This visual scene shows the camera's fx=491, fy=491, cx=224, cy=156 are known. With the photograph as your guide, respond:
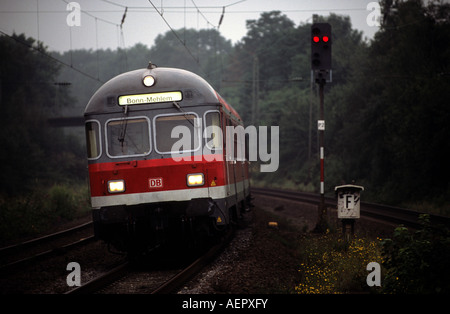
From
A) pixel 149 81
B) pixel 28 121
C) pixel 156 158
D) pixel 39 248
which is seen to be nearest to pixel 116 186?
pixel 156 158

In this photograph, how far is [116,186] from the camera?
29.7 feet

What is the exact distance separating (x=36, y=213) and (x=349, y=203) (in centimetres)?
1152

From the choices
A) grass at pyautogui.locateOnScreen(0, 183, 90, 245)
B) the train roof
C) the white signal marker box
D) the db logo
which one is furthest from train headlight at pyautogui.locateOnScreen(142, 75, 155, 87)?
grass at pyautogui.locateOnScreen(0, 183, 90, 245)

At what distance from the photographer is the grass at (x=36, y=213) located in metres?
15.3

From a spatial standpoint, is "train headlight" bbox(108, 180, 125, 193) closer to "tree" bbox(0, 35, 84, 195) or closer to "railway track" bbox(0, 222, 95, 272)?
"railway track" bbox(0, 222, 95, 272)

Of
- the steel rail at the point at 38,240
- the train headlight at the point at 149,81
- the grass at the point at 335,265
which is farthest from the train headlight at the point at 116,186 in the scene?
the steel rail at the point at 38,240

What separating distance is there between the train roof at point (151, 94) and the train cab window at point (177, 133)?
0.26 metres

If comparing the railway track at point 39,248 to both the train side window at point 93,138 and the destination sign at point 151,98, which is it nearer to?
the train side window at point 93,138

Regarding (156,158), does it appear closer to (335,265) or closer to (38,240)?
(335,265)

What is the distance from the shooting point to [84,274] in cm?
896

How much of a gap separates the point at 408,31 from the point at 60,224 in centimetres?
2019

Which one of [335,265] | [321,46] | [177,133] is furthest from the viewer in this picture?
[321,46]

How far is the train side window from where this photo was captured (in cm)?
919

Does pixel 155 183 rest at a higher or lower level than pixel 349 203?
higher
